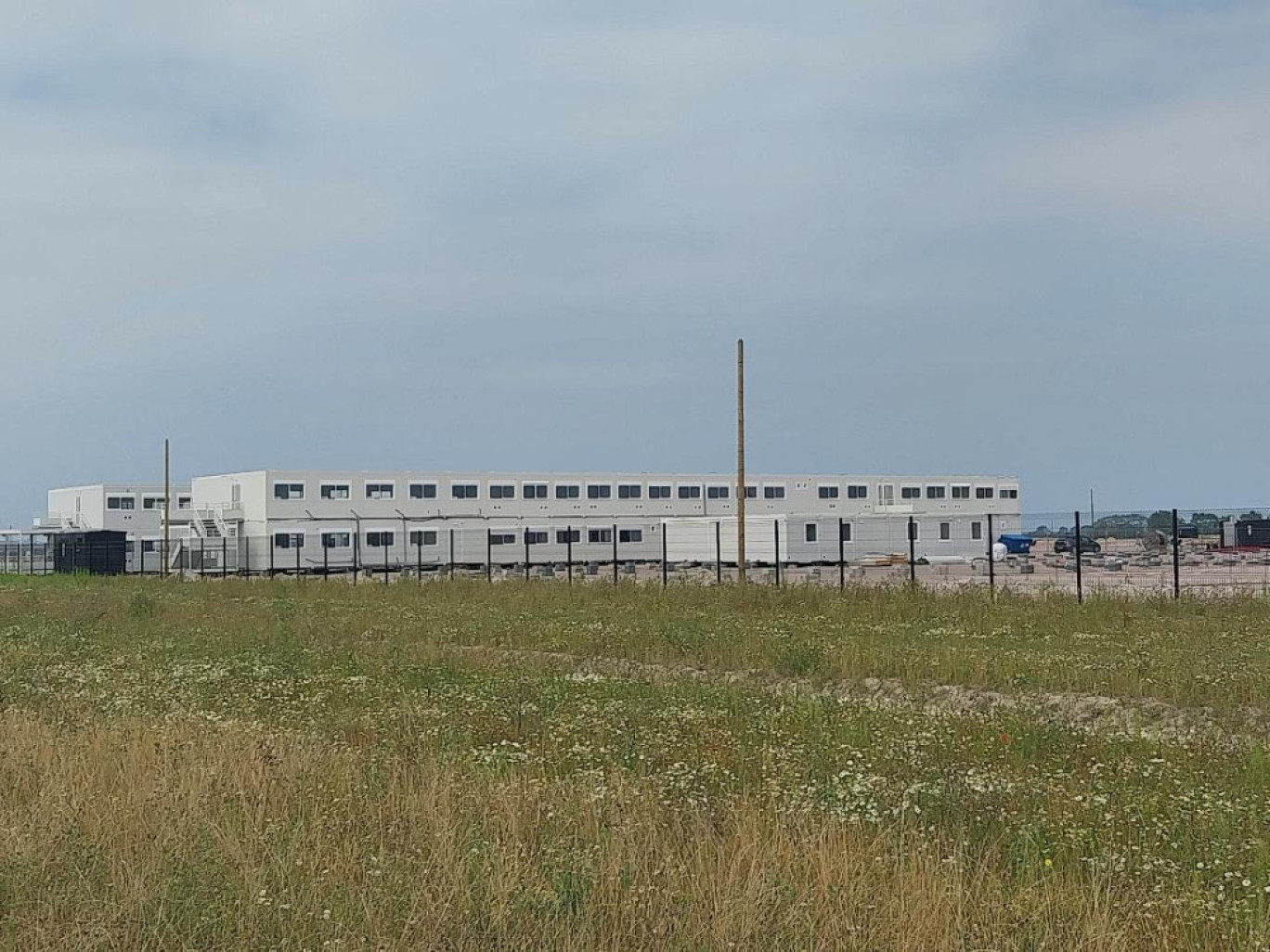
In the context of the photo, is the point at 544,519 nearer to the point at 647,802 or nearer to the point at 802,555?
the point at 802,555

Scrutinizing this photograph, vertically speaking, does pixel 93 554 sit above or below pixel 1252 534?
below

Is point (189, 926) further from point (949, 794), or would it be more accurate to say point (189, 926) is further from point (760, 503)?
point (760, 503)

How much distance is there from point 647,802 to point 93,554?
75004mm

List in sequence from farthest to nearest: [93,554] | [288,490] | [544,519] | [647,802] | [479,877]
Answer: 1. [544,519]
2. [288,490]
3. [93,554]
4. [647,802]
5. [479,877]

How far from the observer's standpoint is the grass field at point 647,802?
575cm

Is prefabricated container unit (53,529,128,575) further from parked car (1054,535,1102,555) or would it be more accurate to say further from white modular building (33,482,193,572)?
parked car (1054,535,1102,555)

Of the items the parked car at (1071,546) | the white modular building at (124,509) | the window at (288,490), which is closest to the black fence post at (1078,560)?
the parked car at (1071,546)

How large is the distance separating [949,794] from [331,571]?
224 ft

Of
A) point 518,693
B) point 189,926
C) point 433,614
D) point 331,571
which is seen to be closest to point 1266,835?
point 189,926

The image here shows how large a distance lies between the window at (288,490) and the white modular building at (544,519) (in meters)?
0.07

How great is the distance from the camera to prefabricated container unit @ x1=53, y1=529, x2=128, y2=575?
7544 cm

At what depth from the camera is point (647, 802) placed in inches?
304

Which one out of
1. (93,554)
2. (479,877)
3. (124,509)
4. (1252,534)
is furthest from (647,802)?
(124,509)

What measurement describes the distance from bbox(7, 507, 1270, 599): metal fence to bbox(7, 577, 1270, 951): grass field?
18899mm
